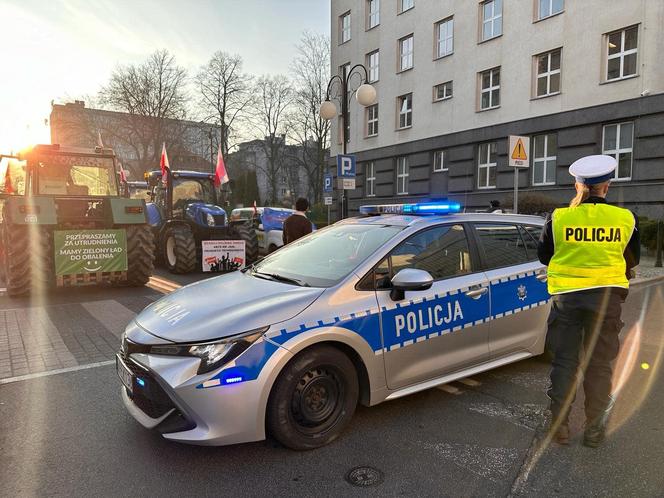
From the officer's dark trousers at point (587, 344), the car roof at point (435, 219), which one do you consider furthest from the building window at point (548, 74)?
the officer's dark trousers at point (587, 344)

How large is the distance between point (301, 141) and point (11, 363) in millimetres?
45215

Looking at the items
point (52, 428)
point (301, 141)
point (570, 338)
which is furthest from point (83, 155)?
point (301, 141)

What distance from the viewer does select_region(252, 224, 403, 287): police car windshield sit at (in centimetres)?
352

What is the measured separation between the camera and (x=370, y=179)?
96.2ft

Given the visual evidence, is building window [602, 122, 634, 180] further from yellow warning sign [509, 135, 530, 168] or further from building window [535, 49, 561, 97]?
yellow warning sign [509, 135, 530, 168]

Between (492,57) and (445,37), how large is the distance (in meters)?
3.57

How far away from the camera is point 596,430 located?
313 centimetres

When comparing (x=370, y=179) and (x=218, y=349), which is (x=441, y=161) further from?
(x=218, y=349)

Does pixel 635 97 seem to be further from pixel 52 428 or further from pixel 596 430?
pixel 52 428

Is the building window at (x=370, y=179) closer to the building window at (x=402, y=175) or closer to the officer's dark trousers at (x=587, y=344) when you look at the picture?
the building window at (x=402, y=175)

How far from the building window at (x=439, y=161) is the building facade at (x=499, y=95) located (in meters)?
0.08

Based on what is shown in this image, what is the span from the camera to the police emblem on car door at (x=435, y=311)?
3383 millimetres

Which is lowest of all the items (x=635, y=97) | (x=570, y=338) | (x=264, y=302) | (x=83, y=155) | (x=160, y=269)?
(x=160, y=269)

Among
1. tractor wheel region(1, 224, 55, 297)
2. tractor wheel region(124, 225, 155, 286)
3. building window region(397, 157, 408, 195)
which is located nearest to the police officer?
tractor wheel region(124, 225, 155, 286)
